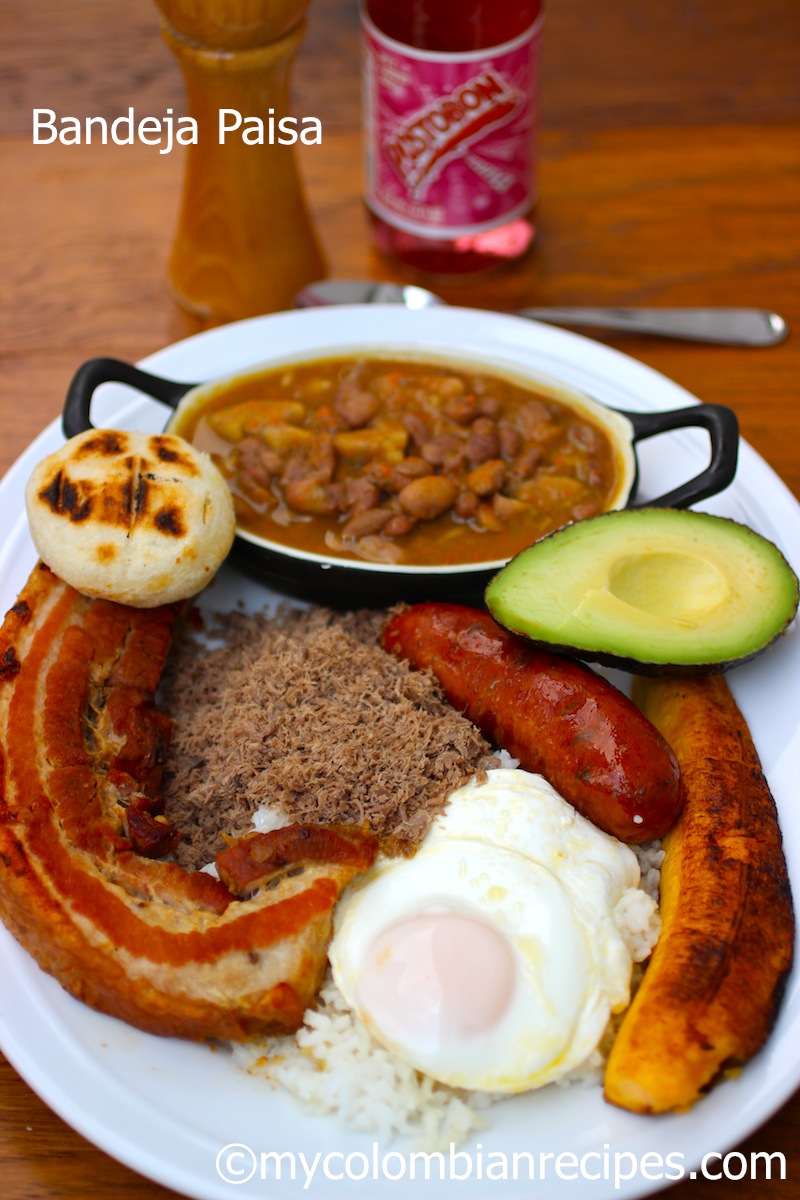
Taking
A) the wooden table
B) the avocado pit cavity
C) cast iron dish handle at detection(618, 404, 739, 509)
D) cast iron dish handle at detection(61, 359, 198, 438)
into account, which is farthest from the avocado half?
cast iron dish handle at detection(61, 359, 198, 438)

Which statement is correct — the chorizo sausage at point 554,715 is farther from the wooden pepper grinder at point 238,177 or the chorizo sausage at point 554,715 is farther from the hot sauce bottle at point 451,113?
the hot sauce bottle at point 451,113

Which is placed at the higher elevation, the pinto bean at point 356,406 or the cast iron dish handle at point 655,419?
the cast iron dish handle at point 655,419

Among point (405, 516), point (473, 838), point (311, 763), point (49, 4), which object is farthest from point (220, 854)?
point (49, 4)

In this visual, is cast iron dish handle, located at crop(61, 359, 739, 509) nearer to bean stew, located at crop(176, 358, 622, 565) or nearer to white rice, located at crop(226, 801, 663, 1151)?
bean stew, located at crop(176, 358, 622, 565)

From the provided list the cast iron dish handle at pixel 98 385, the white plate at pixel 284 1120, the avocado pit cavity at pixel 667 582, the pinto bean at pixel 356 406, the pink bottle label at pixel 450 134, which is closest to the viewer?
the white plate at pixel 284 1120

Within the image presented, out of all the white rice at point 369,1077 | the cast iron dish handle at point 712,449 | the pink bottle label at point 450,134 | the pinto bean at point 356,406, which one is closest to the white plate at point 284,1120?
the white rice at point 369,1077

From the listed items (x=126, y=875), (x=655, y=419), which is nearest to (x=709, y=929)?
(x=126, y=875)

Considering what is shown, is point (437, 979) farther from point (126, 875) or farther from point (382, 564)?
point (382, 564)

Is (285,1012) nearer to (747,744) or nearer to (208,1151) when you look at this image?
(208,1151)
